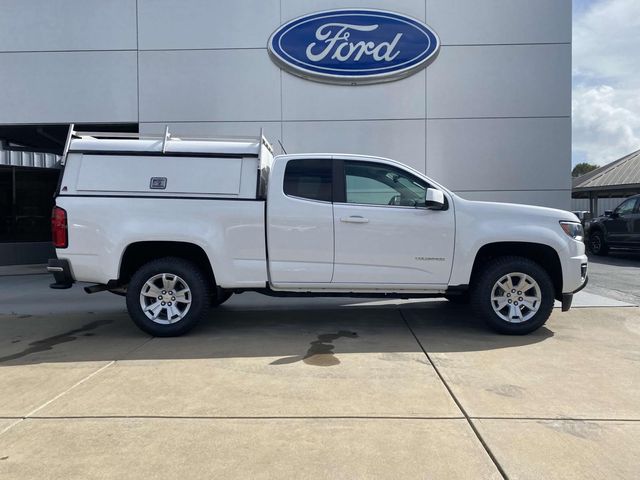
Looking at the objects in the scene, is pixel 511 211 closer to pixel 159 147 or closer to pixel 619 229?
pixel 159 147

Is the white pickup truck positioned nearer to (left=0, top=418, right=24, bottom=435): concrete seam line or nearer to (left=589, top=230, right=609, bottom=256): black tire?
(left=0, top=418, right=24, bottom=435): concrete seam line

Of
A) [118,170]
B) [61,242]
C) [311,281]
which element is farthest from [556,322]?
[61,242]

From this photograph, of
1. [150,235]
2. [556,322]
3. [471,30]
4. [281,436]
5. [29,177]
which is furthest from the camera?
[29,177]

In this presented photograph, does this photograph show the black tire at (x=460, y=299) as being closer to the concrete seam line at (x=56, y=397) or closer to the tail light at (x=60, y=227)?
the concrete seam line at (x=56, y=397)

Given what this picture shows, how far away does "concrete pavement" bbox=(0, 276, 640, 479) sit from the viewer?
9.48ft

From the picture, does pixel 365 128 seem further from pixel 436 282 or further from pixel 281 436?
pixel 281 436

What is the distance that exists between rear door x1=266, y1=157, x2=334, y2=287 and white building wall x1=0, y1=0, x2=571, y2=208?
4632mm

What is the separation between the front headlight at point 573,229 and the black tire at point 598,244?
10758 millimetres

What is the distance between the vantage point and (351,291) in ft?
19.0

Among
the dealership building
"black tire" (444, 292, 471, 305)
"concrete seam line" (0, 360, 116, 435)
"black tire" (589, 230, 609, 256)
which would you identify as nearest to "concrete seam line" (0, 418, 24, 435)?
"concrete seam line" (0, 360, 116, 435)

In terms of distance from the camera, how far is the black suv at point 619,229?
1384 cm

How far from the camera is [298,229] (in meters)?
5.56

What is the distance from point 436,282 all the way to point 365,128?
17.5 ft

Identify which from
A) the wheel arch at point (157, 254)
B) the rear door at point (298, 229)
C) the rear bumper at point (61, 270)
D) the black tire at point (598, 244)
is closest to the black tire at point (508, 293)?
the rear door at point (298, 229)
